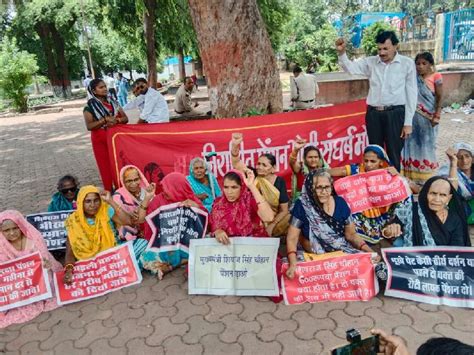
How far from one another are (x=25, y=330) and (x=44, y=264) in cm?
52

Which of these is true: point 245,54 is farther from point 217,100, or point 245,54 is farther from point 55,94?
point 55,94

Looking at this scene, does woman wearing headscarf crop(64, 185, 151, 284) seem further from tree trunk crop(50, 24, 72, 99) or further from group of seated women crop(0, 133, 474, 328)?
tree trunk crop(50, 24, 72, 99)

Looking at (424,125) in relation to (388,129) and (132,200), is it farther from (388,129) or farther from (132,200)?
(132,200)

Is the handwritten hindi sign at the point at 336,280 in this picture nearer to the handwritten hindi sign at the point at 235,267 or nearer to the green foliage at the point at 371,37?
the handwritten hindi sign at the point at 235,267

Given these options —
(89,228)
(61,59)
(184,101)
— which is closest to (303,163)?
(89,228)

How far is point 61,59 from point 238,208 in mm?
28967

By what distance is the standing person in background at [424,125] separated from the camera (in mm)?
4867

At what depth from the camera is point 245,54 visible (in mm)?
5281

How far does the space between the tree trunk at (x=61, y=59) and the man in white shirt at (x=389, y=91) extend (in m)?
27.9

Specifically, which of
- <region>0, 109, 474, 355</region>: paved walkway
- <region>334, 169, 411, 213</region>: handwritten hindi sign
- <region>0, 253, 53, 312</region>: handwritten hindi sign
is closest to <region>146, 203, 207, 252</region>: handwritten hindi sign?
<region>0, 109, 474, 355</region>: paved walkway

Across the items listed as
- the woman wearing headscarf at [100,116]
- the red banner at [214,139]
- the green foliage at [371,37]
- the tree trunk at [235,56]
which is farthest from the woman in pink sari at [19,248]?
the green foliage at [371,37]

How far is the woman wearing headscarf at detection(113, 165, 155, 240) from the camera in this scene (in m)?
4.00

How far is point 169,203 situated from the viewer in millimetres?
3910

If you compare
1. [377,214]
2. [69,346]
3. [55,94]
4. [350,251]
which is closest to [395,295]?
[350,251]
